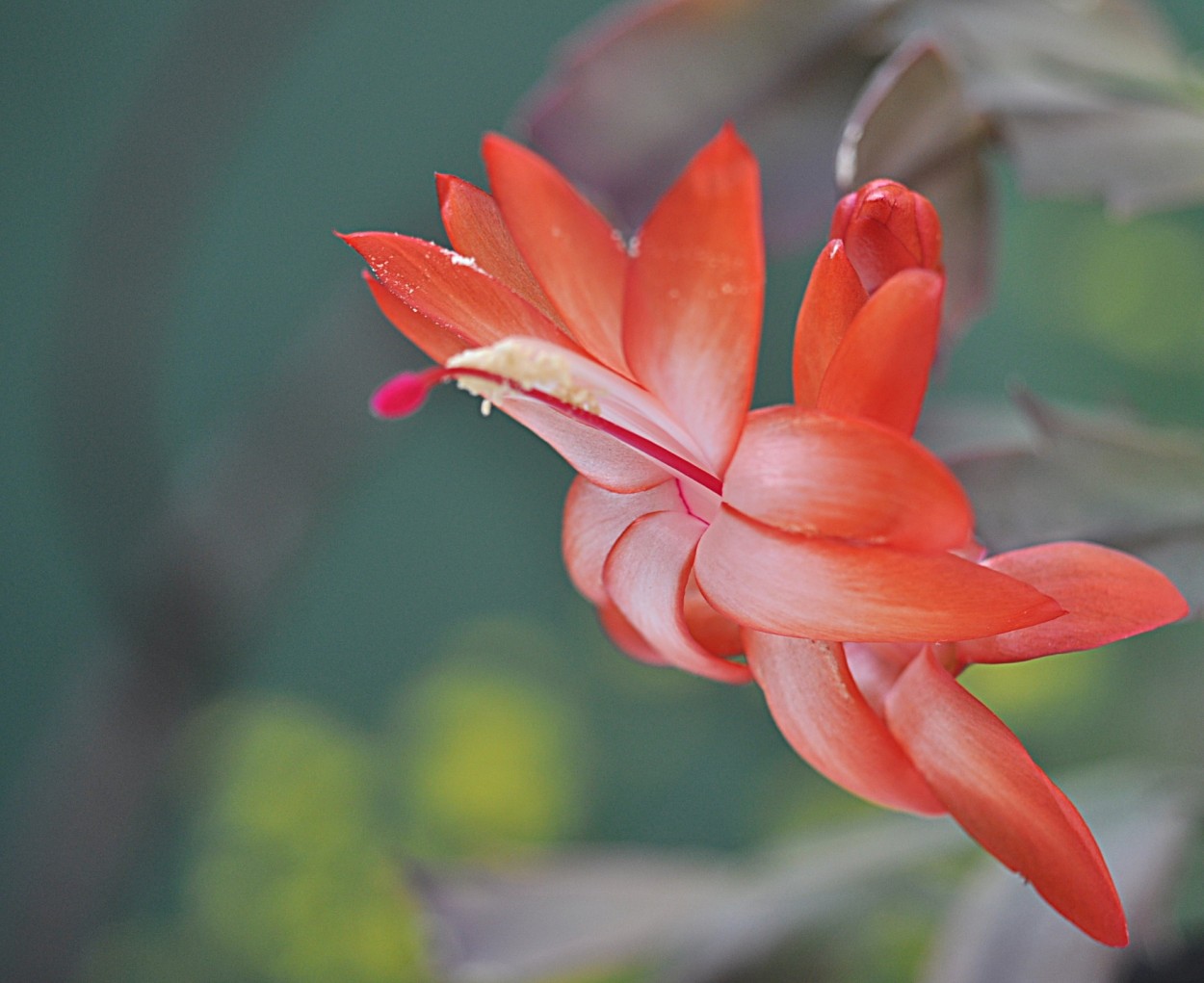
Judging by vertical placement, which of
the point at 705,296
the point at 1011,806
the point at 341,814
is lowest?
the point at 341,814

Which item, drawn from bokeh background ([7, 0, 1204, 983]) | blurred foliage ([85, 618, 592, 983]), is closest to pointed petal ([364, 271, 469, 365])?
bokeh background ([7, 0, 1204, 983])

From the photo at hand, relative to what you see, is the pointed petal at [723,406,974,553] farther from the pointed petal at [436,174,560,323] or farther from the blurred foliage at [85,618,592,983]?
the blurred foliage at [85,618,592,983]

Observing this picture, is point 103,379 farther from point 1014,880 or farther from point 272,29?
point 1014,880

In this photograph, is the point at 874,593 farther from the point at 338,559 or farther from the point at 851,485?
the point at 338,559

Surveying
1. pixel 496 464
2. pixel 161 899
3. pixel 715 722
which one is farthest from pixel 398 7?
pixel 161 899

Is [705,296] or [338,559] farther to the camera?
[338,559]

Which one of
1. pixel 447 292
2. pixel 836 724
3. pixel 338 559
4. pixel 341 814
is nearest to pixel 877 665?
pixel 836 724
